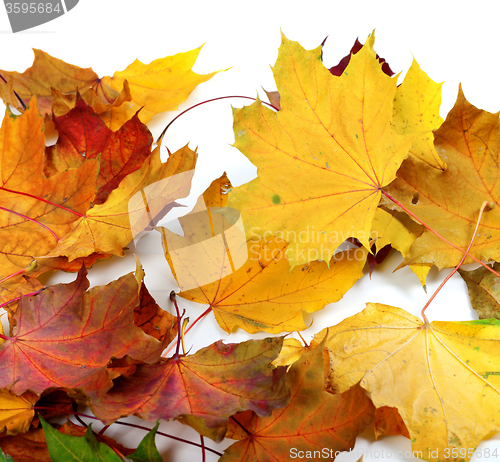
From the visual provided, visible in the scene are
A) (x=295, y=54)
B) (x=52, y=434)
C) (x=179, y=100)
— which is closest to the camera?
(x=52, y=434)

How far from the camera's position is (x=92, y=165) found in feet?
1.85

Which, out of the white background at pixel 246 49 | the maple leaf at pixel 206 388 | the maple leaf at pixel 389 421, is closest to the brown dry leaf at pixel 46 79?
the white background at pixel 246 49

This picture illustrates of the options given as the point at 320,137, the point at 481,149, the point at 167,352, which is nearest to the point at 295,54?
the point at 320,137

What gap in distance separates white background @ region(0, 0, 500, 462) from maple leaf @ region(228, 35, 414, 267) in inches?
4.7

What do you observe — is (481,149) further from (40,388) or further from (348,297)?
(40,388)

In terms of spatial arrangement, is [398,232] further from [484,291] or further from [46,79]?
[46,79]

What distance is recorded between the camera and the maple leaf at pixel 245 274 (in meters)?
0.54

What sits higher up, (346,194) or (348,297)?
(346,194)

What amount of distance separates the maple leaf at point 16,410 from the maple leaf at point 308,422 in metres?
0.21

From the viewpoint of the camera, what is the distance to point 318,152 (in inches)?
20.7

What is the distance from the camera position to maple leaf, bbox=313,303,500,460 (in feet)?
1.48

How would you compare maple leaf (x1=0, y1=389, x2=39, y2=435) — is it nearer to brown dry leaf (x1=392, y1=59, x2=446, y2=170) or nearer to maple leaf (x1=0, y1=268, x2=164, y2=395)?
maple leaf (x1=0, y1=268, x2=164, y2=395)

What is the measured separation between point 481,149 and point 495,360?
241mm

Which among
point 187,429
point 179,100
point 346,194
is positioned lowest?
point 187,429
